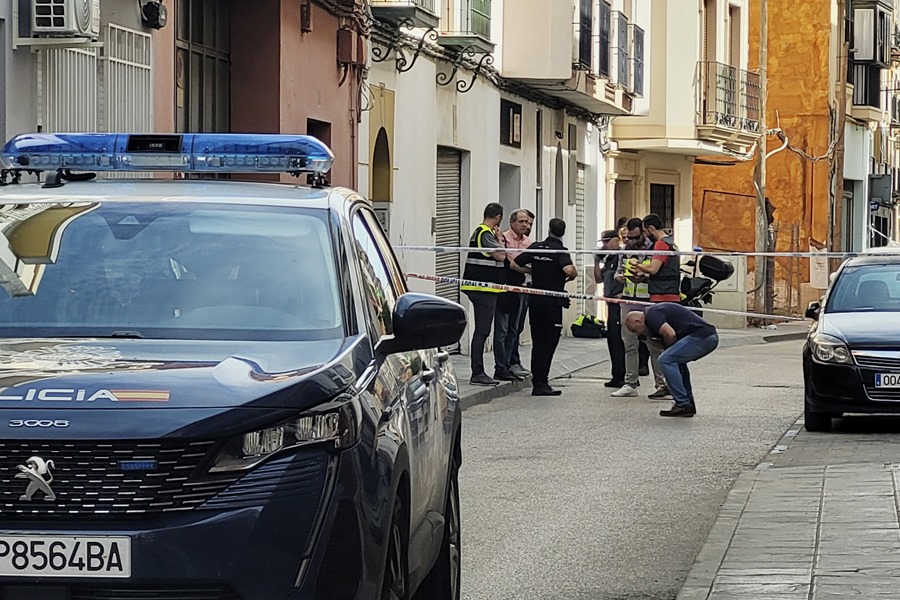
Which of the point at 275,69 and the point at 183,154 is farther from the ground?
the point at 275,69

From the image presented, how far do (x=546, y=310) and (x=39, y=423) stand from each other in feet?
47.2

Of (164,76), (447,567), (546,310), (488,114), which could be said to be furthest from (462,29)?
(447,567)

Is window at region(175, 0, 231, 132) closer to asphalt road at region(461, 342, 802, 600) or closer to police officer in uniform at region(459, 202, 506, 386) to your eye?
police officer in uniform at region(459, 202, 506, 386)

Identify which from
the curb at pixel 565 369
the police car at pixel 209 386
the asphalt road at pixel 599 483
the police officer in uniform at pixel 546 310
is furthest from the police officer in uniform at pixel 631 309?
the police car at pixel 209 386

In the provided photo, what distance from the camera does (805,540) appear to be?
8.37 meters

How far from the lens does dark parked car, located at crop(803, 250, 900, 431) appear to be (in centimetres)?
1417

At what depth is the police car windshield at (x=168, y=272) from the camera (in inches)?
202

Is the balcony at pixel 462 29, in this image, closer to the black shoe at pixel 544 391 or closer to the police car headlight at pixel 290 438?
the black shoe at pixel 544 391

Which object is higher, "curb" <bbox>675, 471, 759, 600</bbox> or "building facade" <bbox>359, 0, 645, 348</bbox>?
"building facade" <bbox>359, 0, 645, 348</bbox>

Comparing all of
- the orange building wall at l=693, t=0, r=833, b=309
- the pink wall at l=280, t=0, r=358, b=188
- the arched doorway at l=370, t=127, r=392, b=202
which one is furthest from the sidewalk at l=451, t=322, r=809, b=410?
the orange building wall at l=693, t=0, r=833, b=309

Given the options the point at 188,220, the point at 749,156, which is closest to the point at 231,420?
the point at 188,220

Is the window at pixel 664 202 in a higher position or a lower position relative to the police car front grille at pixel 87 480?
higher

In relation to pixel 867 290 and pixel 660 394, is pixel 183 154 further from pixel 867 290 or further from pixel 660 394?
pixel 660 394

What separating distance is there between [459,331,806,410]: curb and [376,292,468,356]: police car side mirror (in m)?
4.98
